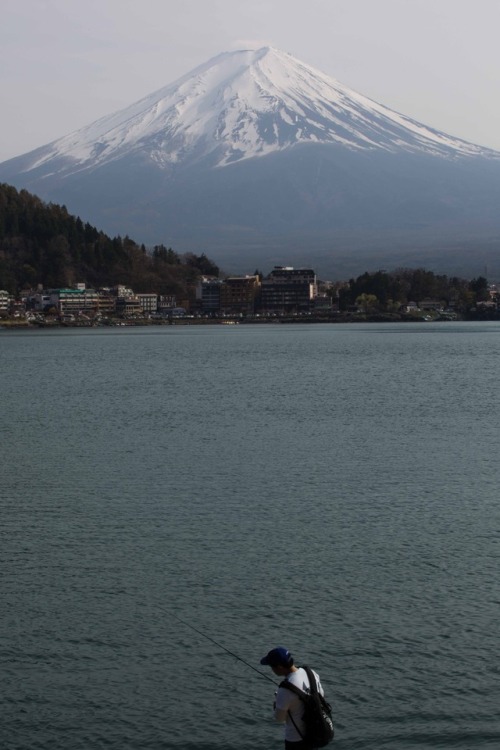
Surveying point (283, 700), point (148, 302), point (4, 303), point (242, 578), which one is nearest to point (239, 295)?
point (148, 302)

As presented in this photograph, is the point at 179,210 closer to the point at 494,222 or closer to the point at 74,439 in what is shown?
the point at 494,222

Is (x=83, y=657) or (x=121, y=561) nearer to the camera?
(x=83, y=657)

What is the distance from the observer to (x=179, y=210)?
19600cm

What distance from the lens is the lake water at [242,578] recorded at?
6.71 m

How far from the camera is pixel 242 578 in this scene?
9.17 m

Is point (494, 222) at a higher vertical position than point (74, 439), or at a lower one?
higher

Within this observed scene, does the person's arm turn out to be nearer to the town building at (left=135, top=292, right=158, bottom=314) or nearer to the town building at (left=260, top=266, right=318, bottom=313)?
the town building at (left=135, top=292, right=158, bottom=314)

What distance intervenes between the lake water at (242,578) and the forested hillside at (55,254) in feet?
262

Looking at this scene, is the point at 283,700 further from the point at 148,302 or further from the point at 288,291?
the point at 288,291

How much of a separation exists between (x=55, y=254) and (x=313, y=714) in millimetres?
95325

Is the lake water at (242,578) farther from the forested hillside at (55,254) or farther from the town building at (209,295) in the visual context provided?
the town building at (209,295)

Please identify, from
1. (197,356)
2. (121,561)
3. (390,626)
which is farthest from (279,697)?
(197,356)

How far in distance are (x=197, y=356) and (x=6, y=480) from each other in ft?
91.8

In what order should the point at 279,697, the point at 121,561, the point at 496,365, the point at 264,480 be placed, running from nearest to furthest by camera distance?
1. the point at 279,697
2. the point at 121,561
3. the point at 264,480
4. the point at 496,365
